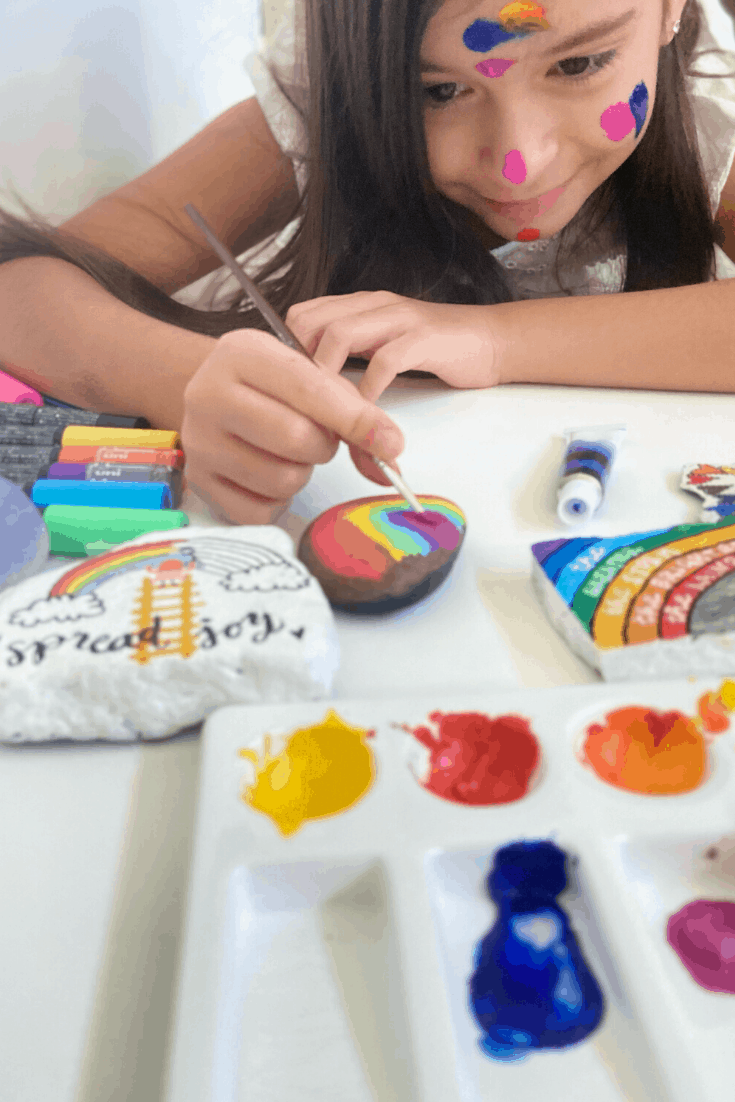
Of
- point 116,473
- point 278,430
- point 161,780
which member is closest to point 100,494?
point 116,473

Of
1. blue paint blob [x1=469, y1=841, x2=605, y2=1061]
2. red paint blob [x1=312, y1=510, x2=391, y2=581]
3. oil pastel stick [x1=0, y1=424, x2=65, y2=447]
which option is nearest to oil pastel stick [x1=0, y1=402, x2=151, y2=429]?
oil pastel stick [x1=0, y1=424, x2=65, y2=447]

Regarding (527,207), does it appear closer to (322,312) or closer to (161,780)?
(322,312)

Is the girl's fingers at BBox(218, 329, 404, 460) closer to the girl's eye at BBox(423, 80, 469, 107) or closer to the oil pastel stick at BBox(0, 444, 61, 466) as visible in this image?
the oil pastel stick at BBox(0, 444, 61, 466)

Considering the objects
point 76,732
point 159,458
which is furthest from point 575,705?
point 159,458

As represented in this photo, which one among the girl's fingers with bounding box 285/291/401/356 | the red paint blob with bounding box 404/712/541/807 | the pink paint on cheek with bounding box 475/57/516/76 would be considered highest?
the pink paint on cheek with bounding box 475/57/516/76

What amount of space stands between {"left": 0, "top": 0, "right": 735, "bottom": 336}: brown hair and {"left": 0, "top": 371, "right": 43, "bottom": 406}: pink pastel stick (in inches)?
5.8

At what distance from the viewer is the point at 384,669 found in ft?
1.24

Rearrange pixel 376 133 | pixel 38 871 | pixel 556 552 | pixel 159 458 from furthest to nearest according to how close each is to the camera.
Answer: pixel 376 133 < pixel 159 458 < pixel 556 552 < pixel 38 871

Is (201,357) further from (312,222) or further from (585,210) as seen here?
(585,210)

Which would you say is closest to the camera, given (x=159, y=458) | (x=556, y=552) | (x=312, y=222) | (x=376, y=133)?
(x=556, y=552)

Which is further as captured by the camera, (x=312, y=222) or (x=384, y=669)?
(x=312, y=222)

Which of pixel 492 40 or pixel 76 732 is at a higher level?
pixel 492 40

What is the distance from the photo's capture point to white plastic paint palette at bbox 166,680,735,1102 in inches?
9.1

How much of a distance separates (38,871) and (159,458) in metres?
0.30
